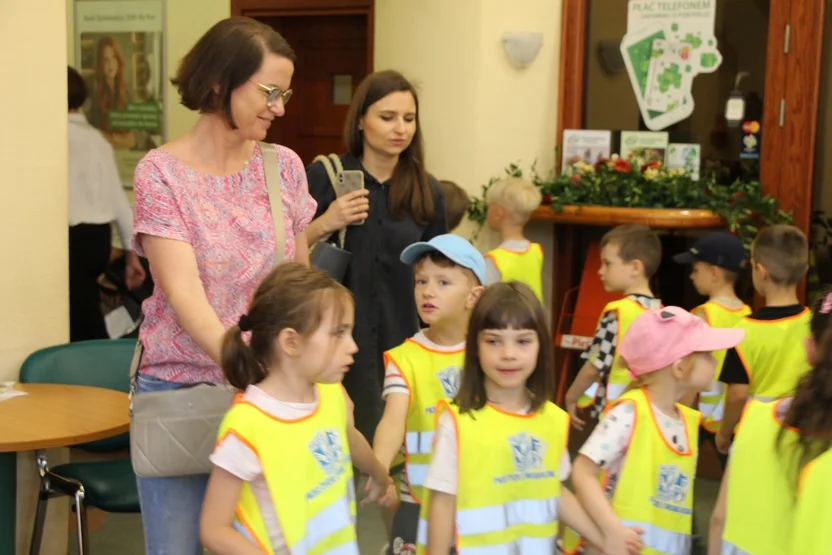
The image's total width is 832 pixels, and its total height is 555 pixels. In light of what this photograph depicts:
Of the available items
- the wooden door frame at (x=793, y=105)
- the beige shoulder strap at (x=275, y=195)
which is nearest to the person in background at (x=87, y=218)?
the beige shoulder strap at (x=275, y=195)

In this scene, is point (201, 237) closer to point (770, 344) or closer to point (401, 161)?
point (401, 161)

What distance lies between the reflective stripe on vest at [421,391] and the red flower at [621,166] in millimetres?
3142

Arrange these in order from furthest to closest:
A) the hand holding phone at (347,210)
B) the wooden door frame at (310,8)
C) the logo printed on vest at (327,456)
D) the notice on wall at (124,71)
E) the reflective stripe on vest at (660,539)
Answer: the notice on wall at (124,71)
the wooden door frame at (310,8)
the hand holding phone at (347,210)
the reflective stripe on vest at (660,539)
the logo printed on vest at (327,456)

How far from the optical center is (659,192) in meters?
5.98

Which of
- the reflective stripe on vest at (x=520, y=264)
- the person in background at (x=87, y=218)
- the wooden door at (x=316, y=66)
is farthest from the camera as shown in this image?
the wooden door at (x=316, y=66)

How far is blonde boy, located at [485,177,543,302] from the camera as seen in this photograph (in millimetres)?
5723

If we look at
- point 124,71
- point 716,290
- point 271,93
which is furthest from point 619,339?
point 124,71

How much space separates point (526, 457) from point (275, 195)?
85 centimetres

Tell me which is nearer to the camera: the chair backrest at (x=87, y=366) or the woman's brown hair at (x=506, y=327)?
the woman's brown hair at (x=506, y=327)

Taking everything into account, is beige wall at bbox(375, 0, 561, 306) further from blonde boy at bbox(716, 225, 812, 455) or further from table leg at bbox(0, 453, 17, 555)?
table leg at bbox(0, 453, 17, 555)

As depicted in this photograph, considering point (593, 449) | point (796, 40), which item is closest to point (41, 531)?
point (593, 449)

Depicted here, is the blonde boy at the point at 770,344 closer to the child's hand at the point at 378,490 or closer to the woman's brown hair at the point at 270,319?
the child's hand at the point at 378,490

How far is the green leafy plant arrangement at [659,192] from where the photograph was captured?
579cm

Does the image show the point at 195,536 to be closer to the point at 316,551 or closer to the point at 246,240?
the point at 316,551
